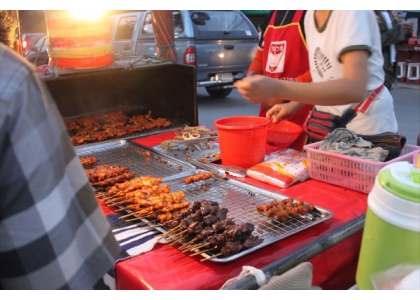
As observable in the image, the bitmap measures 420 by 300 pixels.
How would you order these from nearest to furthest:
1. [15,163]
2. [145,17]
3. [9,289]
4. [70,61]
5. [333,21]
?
[15,163], [9,289], [333,21], [70,61], [145,17]

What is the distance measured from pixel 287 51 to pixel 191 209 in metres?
1.89

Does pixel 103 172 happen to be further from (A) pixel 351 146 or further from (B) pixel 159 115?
(B) pixel 159 115

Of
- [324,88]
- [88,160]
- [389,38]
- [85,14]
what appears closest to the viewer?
[324,88]

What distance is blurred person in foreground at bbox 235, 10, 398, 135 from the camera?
7.43ft

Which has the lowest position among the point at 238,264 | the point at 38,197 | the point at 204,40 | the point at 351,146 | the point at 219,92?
the point at 219,92

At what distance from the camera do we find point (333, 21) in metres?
2.40

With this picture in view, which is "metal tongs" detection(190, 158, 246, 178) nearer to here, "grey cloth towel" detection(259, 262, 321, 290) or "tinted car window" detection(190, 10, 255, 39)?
"grey cloth towel" detection(259, 262, 321, 290)

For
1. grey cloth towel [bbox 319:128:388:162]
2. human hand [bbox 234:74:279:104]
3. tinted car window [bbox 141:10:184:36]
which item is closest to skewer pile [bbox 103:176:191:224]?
human hand [bbox 234:74:279:104]

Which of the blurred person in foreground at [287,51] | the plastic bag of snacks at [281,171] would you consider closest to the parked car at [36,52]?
the blurred person in foreground at [287,51]

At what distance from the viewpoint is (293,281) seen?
136 cm

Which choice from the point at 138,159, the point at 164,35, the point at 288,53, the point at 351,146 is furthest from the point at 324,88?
the point at 164,35

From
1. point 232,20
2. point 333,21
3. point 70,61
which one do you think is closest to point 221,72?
point 232,20

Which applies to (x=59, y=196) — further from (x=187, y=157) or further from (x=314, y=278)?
(x=187, y=157)

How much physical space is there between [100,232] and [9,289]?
25 centimetres
